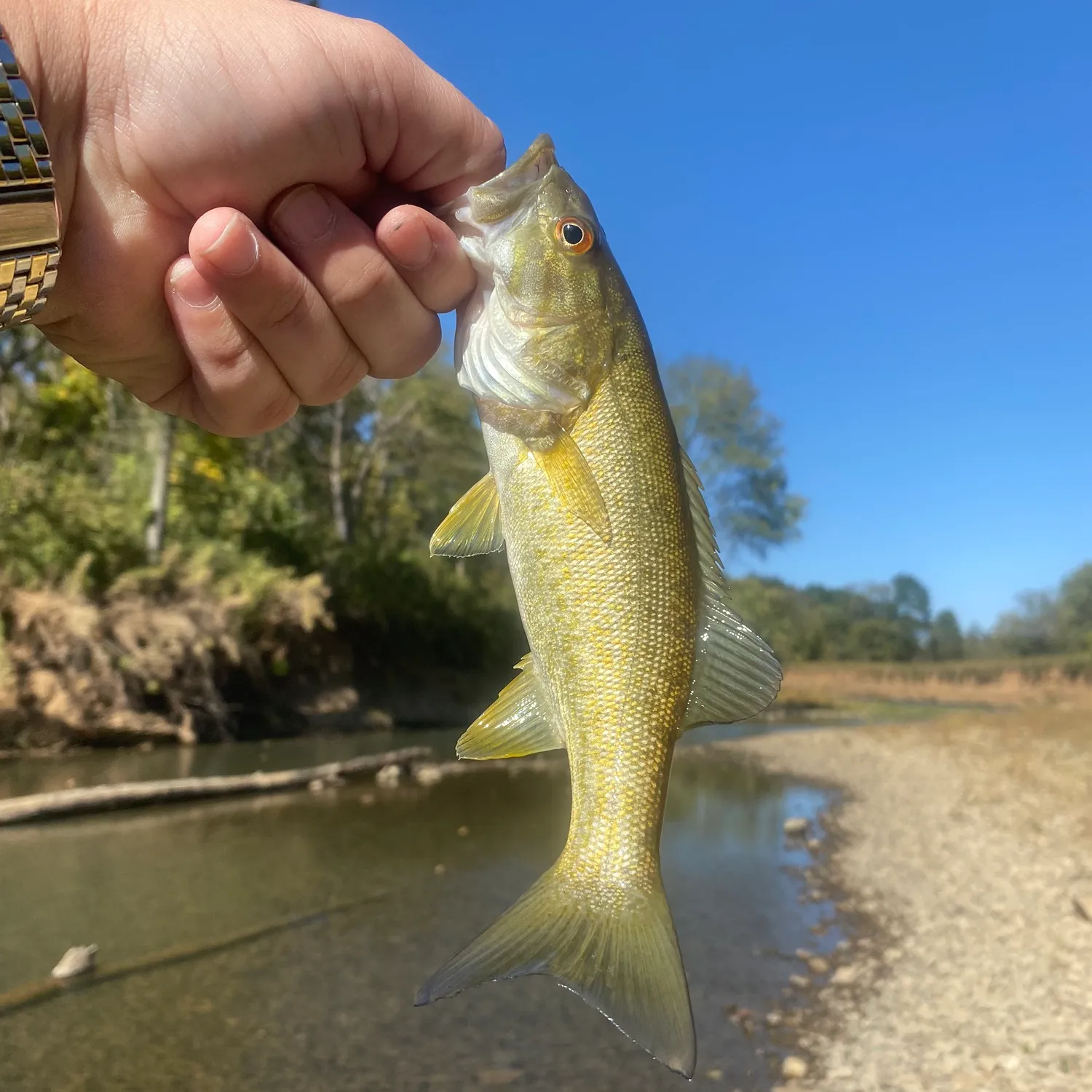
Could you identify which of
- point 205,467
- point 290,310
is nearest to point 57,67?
point 290,310

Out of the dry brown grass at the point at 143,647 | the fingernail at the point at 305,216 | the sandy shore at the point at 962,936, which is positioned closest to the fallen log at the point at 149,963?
the sandy shore at the point at 962,936

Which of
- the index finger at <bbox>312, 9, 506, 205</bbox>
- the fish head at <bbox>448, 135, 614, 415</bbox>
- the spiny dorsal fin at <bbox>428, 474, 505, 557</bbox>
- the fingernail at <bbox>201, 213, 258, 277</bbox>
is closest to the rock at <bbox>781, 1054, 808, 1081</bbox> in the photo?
the spiny dorsal fin at <bbox>428, 474, 505, 557</bbox>

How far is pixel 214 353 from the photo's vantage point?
2.75m

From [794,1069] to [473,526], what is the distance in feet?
22.0

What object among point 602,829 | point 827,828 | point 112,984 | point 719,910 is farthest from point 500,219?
→ point 827,828

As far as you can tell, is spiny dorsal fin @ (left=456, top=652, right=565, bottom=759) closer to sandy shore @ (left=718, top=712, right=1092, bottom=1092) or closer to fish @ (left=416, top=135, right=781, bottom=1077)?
fish @ (left=416, top=135, right=781, bottom=1077)

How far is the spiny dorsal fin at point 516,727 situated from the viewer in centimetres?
244

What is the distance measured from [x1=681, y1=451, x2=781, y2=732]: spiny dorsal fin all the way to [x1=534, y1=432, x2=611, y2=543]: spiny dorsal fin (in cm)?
38

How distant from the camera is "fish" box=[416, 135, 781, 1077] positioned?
2.39m

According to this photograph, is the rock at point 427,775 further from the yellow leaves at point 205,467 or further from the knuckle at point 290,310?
the knuckle at point 290,310

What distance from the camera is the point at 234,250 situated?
2369mm

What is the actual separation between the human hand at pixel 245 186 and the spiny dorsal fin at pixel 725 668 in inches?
50.3

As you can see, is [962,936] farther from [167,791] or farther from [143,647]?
[143,647]

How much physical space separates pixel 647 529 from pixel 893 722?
36.7 metres
